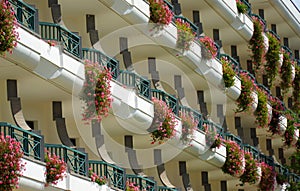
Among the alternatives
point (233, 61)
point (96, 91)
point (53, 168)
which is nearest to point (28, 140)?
point (53, 168)

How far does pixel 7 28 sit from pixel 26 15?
308 cm

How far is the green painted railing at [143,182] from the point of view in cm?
4409

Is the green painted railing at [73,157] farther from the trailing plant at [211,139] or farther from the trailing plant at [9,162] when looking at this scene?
the trailing plant at [211,139]

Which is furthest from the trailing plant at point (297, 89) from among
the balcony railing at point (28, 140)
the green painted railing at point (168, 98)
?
the balcony railing at point (28, 140)

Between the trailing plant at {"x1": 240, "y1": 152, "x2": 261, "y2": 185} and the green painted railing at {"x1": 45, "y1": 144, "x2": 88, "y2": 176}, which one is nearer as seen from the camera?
the green painted railing at {"x1": 45, "y1": 144, "x2": 88, "y2": 176}

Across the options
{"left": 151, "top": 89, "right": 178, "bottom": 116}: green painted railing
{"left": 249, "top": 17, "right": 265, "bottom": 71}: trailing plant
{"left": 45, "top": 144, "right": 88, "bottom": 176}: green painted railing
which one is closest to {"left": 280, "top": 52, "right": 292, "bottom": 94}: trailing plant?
{"left": 249, "top": 17, "right": 265, "bottom": 71}: trailing plant

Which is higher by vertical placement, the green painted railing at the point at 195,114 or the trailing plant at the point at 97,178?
the green painted railing at the point at 195,114

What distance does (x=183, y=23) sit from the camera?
4956 cm

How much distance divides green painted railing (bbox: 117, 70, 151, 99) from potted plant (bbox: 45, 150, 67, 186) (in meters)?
6.68

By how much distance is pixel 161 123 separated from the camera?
149ft

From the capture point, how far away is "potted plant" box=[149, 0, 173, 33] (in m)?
46.2

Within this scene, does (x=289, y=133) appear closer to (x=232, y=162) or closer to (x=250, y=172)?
(x=250, y=172)

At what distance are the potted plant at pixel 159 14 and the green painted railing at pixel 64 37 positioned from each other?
21.2ft

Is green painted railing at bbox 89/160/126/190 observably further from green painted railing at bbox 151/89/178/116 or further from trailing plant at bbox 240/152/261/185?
trailing plant at bbox 240/152/261/185
